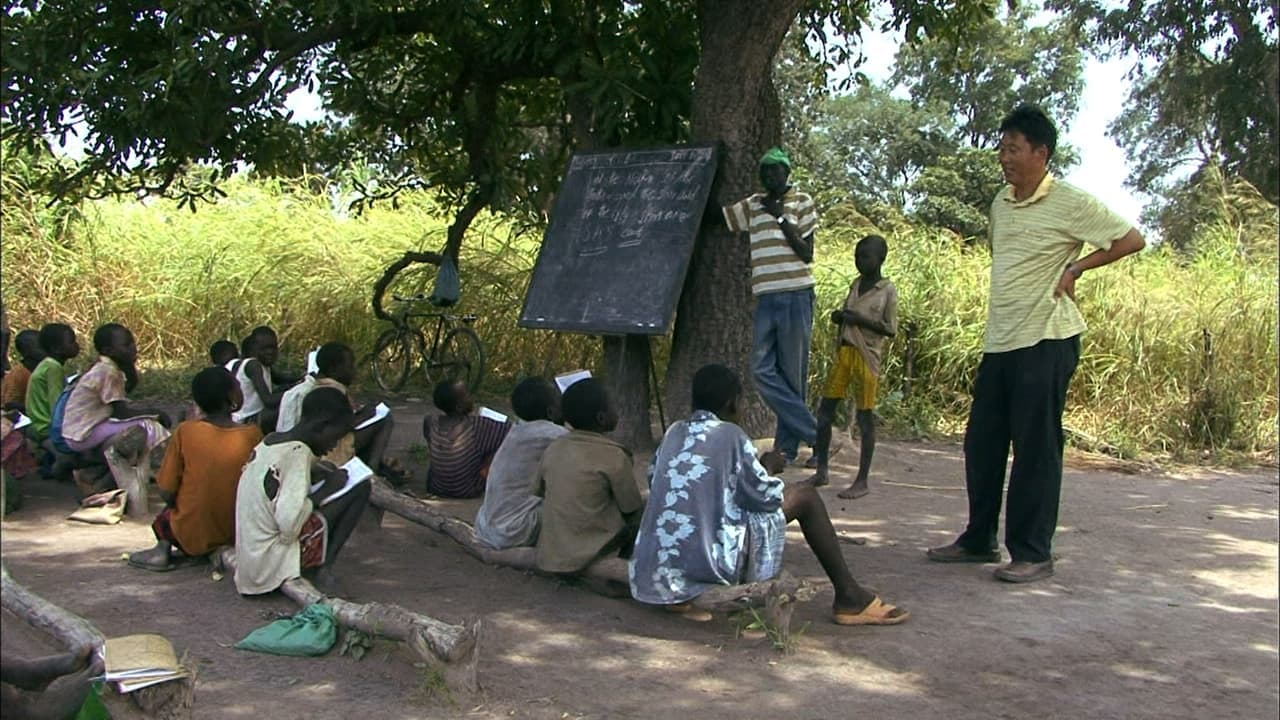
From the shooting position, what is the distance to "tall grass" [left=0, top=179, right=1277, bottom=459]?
9.28 m

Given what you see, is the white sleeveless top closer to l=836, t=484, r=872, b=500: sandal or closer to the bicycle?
l=836, t=484, r=872, b=500: sandal

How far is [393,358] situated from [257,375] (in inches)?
165

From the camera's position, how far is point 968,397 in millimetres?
9719

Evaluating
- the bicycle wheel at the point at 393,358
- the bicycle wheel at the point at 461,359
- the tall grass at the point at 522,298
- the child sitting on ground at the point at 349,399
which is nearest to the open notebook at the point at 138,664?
the child sitting on ground at the point at 349,399

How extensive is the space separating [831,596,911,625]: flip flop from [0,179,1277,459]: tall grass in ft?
16.4

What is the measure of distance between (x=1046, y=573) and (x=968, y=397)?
191 inches

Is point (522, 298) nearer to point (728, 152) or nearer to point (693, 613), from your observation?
point (728, 152)

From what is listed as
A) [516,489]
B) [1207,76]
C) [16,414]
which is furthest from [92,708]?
[1207,76]

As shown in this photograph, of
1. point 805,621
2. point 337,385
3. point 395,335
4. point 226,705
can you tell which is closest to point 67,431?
point 337,385

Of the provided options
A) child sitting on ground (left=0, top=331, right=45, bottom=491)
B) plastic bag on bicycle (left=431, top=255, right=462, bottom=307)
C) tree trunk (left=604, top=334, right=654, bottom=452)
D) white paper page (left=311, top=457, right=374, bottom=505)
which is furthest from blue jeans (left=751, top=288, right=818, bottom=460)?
child sitting on ground (left=0, top=331, right=45, bottom=491)

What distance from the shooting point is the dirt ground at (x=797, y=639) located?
3639 millimetres

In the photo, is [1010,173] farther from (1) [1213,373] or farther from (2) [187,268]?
Answer: (2) [187,268]

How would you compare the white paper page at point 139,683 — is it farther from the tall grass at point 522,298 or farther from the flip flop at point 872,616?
the tall grass at point 522,298

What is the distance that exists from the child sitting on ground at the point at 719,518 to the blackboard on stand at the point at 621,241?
215cm
